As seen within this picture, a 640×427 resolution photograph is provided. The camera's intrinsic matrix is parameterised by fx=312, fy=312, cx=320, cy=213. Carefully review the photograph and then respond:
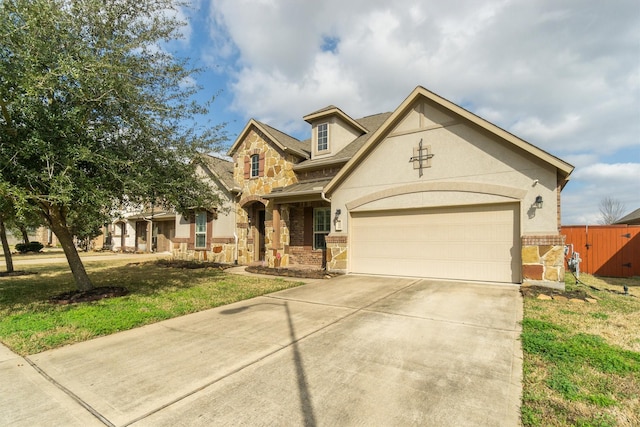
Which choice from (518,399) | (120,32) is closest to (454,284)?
(518,399)

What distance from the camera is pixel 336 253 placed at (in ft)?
38.0

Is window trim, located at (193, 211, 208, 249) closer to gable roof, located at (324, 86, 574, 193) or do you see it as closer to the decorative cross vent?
gable roof, located at (324, 86, 574, 193)

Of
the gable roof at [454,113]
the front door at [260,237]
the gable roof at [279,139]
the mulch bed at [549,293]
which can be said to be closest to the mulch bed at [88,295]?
the gable roof at [454,113]

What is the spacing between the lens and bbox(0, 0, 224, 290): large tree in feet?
19.0

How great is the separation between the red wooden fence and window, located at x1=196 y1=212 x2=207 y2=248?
17069 millimetres

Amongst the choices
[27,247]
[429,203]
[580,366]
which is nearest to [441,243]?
[429,203]

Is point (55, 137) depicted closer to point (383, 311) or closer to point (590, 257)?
point (383, 311)

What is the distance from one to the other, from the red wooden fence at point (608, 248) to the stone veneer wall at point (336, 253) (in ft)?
31.5

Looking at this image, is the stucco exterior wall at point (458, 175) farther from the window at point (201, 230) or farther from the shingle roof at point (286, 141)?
the window at point (201, 230)

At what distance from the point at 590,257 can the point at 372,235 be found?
9.23m

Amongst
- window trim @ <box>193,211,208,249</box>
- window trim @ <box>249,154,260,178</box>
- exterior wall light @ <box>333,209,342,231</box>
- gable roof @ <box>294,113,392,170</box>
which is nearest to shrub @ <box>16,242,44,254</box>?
window trim @ <box>193,211,208,249</box>

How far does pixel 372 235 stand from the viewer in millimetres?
11133

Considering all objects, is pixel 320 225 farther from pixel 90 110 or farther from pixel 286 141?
pixel 90 110

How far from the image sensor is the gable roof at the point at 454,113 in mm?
8080
